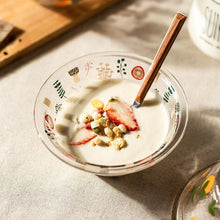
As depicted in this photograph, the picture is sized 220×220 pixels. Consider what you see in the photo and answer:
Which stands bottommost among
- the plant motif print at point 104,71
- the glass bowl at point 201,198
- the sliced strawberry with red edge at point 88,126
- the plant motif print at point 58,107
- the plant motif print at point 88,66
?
the glass bowl at point 201,198

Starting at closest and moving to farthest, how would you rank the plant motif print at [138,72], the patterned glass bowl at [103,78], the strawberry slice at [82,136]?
the patterned glass bowl at [103,78]
the strawberry slice at [82,136]
the plant motif print at [138,72]

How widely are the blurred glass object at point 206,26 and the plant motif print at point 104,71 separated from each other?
0.34 meters

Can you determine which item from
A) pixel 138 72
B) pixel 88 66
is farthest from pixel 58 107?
pixel 138 72

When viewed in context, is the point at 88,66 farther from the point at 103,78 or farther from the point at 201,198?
the point at 201,198

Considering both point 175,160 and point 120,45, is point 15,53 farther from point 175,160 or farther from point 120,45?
point 175,160

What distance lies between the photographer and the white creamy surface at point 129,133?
32.9 inches

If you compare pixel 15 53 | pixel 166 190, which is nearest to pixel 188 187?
pixel 166 190

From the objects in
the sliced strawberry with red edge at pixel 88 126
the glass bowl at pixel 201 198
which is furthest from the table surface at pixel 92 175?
the sliced strawberry with red edge at pixel 88 126

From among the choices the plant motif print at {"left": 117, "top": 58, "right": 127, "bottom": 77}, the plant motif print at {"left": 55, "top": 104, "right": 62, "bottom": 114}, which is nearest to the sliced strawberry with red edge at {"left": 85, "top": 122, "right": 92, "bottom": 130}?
the plant motif print at {"left": 55, "top": 104, "right": 62, "bottom": 114}

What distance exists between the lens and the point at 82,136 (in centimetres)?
88

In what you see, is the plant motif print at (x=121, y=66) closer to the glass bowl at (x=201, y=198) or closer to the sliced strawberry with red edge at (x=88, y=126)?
the sliced strawberry with red edge at (x=88, y=126)

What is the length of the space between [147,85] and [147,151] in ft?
0.57

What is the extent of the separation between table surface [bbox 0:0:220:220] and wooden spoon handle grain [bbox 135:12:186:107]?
196 mm

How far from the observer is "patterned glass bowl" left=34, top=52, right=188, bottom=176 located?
2.50ft
